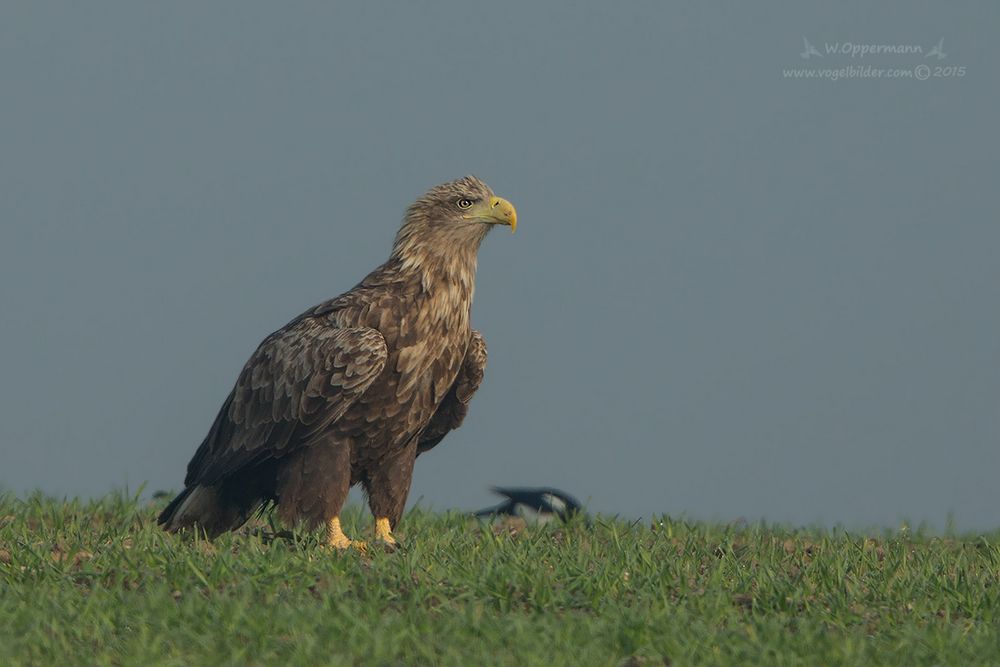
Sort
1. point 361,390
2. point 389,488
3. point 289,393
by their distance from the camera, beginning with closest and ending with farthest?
point 361,390 → point 289,393 → point 389,488

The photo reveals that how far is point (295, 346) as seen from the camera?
1089cm

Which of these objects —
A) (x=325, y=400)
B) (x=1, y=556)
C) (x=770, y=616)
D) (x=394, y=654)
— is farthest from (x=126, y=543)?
(x=770, y=616)

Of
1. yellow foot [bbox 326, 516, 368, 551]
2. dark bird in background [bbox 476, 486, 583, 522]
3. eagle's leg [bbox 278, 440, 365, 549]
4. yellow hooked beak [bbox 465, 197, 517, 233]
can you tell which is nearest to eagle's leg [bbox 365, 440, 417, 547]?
eagle's leg [bbox 278, 440, 365, 549]

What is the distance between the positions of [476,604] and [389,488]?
9.58ft

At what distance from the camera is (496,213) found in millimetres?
11039

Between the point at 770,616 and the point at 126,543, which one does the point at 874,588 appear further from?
the point at 126,543

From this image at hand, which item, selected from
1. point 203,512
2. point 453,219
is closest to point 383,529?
point 203,512

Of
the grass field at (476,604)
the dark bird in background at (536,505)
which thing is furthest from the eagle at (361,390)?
the dark bird in background at (536,505)

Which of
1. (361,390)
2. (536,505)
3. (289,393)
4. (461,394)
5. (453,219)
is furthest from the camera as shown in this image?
(536,505)

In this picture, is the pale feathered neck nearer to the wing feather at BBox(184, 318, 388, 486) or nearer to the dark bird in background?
the wing feather at BBox(184, 318, 388, 486)

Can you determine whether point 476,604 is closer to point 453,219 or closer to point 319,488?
point 319,488

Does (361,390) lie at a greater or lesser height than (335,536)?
greater

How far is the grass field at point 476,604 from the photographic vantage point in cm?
737

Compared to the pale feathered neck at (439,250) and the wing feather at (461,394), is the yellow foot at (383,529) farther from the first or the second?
the pale feathered neck at (439,250)
